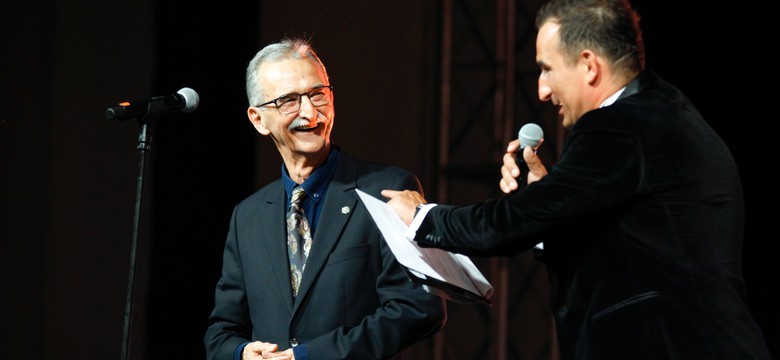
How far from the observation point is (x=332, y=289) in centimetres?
248

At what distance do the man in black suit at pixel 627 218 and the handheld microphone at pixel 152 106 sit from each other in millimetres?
1002

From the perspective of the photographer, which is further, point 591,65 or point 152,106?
point 152,106

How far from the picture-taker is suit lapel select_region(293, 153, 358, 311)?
2498 mm

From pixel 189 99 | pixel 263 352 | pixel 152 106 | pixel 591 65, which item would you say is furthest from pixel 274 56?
Result: pixel 591 65

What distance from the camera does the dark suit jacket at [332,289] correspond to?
7.84 feet

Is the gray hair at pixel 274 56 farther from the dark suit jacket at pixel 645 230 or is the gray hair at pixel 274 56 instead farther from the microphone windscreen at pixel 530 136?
the dark suit jacket at pixel 645 230

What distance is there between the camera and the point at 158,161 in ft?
13.8

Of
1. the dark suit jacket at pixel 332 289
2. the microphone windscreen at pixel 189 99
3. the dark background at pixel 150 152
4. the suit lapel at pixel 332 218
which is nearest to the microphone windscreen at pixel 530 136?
the dark suit jacket at pixel 332 289

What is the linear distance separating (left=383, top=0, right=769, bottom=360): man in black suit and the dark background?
2.18m

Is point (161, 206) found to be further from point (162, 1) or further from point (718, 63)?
point (718, 63)

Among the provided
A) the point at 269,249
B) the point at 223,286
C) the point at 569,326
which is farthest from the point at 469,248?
the point at 223,286

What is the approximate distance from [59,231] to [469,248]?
278cm

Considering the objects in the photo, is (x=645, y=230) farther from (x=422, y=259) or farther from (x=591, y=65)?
(x=422, y=259)

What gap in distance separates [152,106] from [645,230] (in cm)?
135
